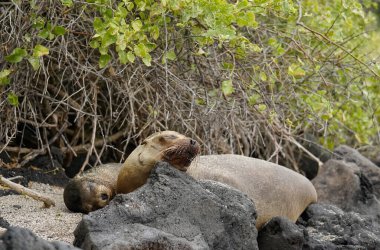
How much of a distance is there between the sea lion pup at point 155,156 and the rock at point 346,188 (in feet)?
6.18

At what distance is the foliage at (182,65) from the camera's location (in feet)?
14.9

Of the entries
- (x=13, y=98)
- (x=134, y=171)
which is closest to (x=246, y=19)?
(x=134, y=171)

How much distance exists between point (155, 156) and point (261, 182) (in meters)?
0.82

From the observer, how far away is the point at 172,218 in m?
3.73

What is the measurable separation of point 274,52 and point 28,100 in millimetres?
1728

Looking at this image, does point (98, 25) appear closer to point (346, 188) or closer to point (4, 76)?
point (4, 76)

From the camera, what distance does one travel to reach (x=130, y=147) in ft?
20.4

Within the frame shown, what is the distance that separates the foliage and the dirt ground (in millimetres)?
598

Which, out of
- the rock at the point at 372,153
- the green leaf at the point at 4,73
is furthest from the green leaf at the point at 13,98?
the rock at the point at 372,153

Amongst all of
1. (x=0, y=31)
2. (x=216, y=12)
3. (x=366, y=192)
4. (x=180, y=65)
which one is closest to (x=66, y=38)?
(x=0, y=31)

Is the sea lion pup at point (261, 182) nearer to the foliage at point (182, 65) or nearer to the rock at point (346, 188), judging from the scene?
the foliage at point (182, 65)

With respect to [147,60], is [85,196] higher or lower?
lower

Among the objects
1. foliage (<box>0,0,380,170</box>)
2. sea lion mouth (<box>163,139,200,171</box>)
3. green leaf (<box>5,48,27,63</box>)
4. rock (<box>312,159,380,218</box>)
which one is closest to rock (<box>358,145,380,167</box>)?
foliage (<box>0,0,380,170</box>)

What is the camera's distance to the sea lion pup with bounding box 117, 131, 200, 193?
427 centimetres
